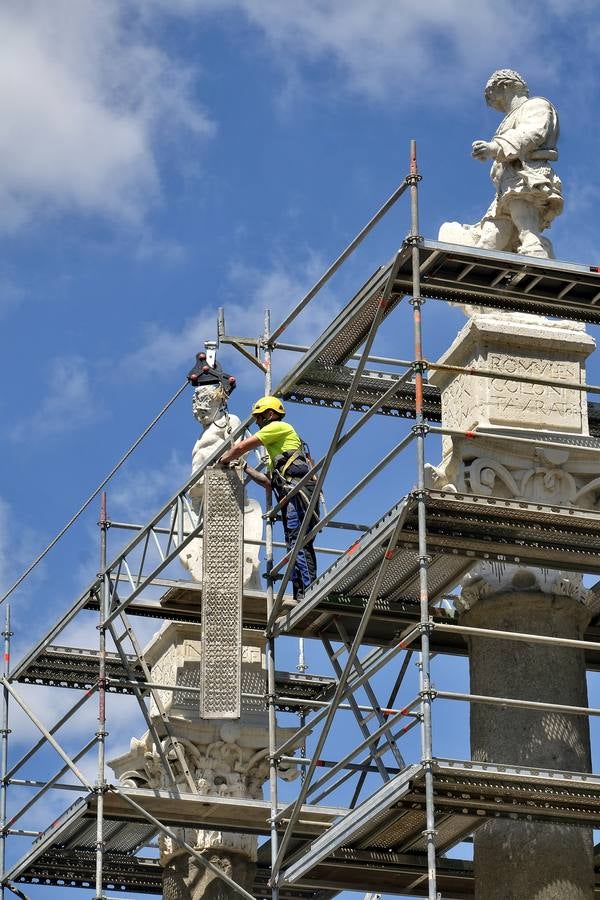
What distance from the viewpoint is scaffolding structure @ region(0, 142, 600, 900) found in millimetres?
25375

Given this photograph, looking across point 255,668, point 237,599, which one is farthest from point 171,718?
point 237,599

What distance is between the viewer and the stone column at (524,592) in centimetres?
2658

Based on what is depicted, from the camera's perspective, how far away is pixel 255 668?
34.7 metres

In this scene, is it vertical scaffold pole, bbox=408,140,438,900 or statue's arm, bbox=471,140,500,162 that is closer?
vertical scaffold pole, bbox=408,140,438,900

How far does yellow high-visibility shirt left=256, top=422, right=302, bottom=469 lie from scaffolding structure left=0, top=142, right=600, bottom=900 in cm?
59

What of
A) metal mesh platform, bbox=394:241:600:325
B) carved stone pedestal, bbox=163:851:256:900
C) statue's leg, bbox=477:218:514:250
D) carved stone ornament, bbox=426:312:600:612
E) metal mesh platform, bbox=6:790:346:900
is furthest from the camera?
carved stone pedestal, bbox=163:851:256:900

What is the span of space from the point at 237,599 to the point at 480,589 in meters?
3.70

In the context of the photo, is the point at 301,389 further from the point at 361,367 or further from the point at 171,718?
Answer: the point at 171,718

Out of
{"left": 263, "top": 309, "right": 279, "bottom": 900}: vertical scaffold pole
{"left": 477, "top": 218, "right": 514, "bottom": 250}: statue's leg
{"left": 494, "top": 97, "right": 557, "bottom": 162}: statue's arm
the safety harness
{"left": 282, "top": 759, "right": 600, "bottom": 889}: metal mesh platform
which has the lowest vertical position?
{"left": 282, "top": 759, "right": 600, "bottom": 889}: metal mesh platform

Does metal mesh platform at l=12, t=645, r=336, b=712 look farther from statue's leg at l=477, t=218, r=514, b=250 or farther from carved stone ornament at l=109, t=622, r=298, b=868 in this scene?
statue's leg at l=477, t=218, r=514, b=250

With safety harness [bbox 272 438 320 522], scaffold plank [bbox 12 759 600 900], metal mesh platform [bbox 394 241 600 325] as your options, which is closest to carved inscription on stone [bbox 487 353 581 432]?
metal mesh platform [bbox 394 241 600 325]

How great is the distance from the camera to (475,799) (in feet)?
82.4

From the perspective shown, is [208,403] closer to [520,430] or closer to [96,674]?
[96,674]

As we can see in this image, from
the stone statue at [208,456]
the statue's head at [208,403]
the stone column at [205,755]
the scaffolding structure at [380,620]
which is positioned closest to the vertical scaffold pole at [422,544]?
the scaffolding structure at [380,620]
